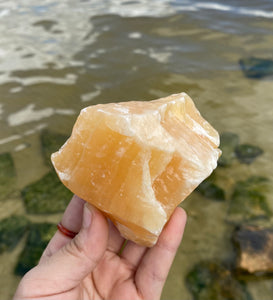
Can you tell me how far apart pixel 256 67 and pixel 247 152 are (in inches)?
70.3

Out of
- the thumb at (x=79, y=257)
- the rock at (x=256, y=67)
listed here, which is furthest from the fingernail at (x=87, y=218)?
the rock at (x=256, y=67)

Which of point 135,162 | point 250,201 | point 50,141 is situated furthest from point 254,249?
point 50,141

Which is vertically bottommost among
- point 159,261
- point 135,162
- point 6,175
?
point 6,175

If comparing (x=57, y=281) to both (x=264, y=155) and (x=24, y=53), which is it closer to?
(x=264, y=155)

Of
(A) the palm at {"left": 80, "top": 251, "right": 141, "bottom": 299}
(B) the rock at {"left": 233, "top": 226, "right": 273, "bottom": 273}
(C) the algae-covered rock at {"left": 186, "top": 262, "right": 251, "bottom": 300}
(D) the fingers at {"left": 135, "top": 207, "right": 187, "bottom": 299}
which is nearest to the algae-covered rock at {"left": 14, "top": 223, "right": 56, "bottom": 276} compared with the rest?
(A) the palm at {"left": 80, "top": 251, "right": 141, "bottom": 299}

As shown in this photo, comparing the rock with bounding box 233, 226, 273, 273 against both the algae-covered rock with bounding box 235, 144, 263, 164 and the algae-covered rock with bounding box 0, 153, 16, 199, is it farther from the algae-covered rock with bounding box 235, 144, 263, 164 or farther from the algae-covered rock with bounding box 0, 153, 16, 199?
the algae-covered rock with bounding box 0, 153, 16, 199

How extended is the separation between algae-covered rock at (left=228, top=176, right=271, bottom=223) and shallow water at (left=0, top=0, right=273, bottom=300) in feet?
0.24

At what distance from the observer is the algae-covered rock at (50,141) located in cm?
326

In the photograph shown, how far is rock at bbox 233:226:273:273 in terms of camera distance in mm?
2281

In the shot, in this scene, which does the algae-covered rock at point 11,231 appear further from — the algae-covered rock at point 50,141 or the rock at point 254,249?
the rock at point 254,249

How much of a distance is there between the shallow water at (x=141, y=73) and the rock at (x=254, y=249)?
0.32ft

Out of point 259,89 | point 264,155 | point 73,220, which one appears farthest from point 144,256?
point 259,89

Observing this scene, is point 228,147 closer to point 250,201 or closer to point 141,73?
point 250,201

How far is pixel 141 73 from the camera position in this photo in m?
4.38
